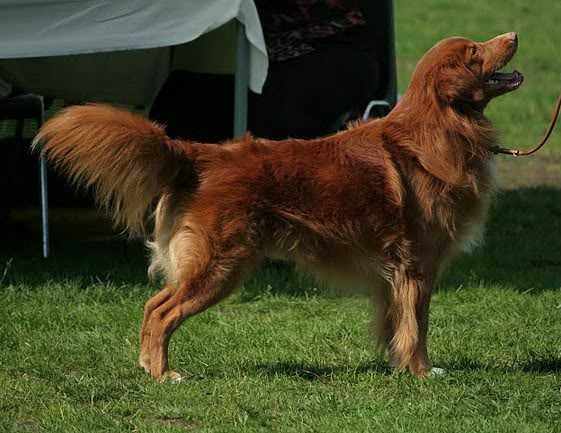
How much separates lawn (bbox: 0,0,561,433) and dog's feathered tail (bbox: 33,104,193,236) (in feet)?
2.79

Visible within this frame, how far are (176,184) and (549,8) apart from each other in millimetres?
15384

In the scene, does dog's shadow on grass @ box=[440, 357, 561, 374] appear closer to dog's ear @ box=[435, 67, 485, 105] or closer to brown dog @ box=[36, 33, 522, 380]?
brown dog @ box=[36, 33, 522, 380]

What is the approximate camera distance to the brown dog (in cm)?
498

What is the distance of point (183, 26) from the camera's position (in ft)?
22.1

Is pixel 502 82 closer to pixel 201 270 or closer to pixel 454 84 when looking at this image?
pixel 454 84

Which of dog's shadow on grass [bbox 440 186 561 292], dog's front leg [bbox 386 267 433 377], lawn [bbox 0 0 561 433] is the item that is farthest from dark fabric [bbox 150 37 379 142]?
dog's front leg [bbox 386 267 433 377]

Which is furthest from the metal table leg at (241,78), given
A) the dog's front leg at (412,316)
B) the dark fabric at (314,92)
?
the dog's front leg at (412,316)

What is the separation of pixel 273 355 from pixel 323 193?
988mm

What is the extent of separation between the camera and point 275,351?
5.77 meters

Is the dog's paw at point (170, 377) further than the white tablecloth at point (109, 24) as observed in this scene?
No

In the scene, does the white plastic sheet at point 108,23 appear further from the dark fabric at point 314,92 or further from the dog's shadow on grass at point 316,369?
the dog's shadow on grass at point 316,369

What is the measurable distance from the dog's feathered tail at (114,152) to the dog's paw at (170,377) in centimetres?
73

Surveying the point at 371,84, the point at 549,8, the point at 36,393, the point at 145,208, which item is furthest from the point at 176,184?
the point at 549,8

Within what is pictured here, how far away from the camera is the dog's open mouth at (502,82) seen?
5.30 metres
